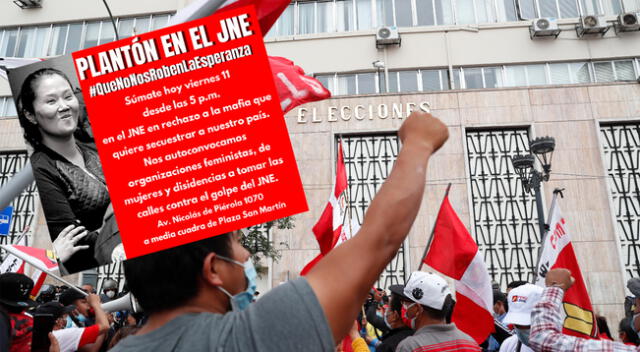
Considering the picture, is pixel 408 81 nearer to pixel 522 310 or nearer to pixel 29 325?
pixel 522 310

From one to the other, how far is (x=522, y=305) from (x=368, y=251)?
10.4 feet

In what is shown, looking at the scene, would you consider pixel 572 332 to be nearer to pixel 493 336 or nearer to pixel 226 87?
pixel 226 87

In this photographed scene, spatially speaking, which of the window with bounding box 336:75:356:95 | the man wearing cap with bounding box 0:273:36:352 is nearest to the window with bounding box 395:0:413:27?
the window with bounding box 336:75:356:95

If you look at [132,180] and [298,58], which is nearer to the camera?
[132,180]

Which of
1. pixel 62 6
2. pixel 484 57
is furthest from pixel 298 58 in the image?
pixel 62 6

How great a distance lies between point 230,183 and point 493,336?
6104 mm

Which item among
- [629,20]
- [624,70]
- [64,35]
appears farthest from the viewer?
[64,35]

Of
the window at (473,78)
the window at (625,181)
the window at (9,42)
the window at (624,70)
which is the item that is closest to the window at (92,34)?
the window at (9,42)

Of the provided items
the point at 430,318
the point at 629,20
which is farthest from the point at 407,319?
the point at 629,20

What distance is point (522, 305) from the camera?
12.6 ft

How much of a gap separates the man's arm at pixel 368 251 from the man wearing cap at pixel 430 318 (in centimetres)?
232

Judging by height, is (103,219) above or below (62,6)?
below

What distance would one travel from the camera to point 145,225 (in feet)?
4.90

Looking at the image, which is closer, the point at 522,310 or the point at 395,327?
the point at 522,310
